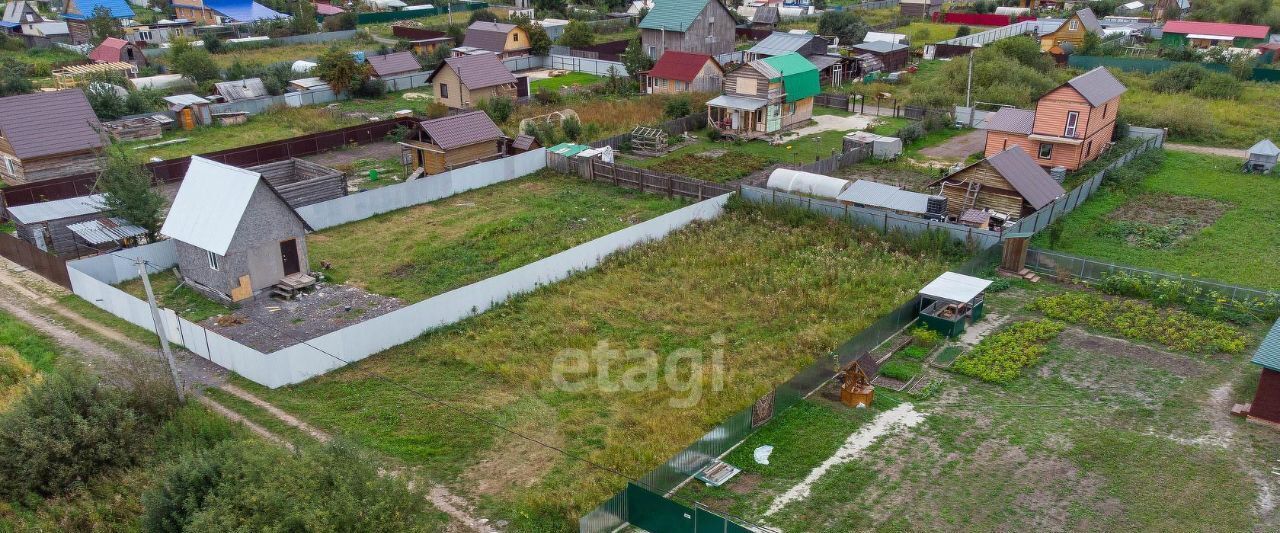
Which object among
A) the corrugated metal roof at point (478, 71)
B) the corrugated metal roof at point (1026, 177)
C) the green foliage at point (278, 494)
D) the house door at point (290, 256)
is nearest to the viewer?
the green foliage at point (278, 494)

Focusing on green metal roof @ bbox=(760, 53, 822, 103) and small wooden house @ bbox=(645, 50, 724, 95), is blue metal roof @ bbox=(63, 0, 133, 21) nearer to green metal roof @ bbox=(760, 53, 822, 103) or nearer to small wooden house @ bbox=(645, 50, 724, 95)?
small wooden house @ bbox=(645, 50, 724, 95)

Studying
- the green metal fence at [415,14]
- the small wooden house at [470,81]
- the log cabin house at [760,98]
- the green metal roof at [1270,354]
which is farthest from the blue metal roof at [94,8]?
the green metal roof at [1270,354]

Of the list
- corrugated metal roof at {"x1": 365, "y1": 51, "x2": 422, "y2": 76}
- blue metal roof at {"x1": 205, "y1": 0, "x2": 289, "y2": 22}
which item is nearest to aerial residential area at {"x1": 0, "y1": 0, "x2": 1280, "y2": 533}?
corrugated metal roof at {"x1": 365, "y1": 51, "x2": 422, "y2": 76}

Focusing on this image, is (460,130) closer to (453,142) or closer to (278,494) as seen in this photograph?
(453,142)

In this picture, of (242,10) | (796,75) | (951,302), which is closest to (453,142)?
(796,75)

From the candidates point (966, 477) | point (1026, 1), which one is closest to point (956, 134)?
point (966, 477)

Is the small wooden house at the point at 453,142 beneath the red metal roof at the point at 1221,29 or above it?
beneath

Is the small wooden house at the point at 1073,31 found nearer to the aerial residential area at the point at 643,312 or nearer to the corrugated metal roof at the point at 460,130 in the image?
the aerial residential area at the point at 643,312
